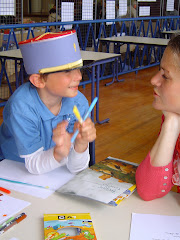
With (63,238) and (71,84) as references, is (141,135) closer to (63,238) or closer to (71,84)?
(71,84)

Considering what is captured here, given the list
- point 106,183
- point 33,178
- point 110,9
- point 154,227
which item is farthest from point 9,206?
point 110,9

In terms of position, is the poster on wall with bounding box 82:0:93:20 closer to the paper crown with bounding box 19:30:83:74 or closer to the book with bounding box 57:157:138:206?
the paper crown with bounding box 19:30:83:74

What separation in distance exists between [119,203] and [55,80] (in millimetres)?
511

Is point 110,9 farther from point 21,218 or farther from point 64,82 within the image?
point 21,218

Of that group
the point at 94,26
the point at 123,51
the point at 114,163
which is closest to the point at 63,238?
the point at 114,163

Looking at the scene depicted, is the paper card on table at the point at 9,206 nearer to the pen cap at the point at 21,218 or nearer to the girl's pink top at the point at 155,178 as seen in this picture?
the pen cap at the point at 21,218

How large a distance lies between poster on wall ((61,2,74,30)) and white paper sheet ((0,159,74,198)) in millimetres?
4224

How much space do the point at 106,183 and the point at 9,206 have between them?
306 millimetres

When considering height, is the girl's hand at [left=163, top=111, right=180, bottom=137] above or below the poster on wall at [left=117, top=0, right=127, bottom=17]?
below

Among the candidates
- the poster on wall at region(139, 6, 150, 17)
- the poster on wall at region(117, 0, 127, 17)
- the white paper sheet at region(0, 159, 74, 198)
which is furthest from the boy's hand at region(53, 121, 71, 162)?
the poster on wall at region(139, 6, 150, 17)

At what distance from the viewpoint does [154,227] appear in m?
0.93

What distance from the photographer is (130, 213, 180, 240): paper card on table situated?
890mm

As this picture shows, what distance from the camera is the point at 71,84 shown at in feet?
Answer: 4.24

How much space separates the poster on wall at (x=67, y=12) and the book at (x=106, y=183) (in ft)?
→ 14.0
